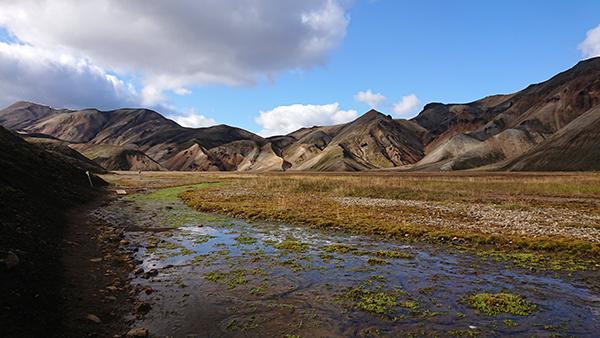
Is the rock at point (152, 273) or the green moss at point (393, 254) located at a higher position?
the rock at point (152, 273)

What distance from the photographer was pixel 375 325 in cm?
1016

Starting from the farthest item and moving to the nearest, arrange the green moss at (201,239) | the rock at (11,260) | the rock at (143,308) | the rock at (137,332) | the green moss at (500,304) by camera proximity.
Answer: the green moss at (201,239) < the green moss at (500,304) < the rock at (143,308) < the rock at (11,260) < the rock at (137,332)

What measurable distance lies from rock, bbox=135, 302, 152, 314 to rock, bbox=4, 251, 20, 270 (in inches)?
145

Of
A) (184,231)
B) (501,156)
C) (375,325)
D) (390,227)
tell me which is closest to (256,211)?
(184,231)

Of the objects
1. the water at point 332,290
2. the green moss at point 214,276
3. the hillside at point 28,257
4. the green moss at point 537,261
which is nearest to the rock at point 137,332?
the water at point 332,290

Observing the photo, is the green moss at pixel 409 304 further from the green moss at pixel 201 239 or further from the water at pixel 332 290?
the green moss at pixel 201 239

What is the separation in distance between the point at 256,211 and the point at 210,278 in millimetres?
18745

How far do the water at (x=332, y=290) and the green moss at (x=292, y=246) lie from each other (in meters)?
0.42

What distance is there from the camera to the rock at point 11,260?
1050 centimetres

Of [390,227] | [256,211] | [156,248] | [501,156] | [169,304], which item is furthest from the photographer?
[501,156]

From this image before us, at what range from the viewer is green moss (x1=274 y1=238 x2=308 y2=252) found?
19522 millimetres

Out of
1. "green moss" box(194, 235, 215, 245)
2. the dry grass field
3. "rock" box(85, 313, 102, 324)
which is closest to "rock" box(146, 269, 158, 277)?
"rock" box(85, 313, 102, 324)

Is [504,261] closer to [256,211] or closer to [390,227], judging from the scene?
[390,227]

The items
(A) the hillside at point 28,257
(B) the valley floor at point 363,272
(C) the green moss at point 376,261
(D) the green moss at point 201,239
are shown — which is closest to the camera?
(A) the hillside at point 28,257
